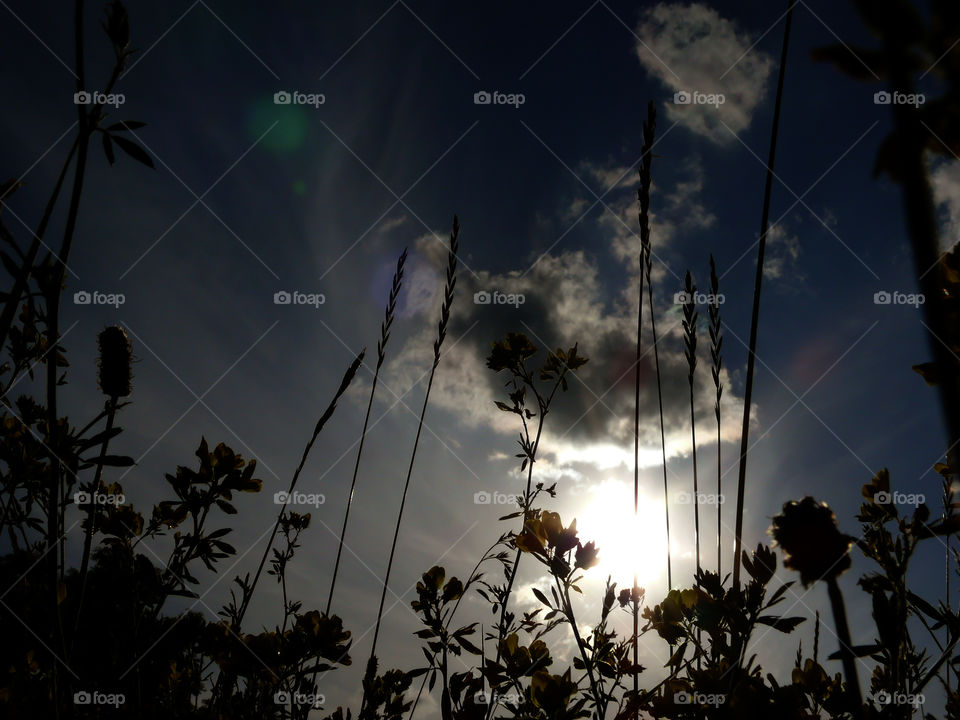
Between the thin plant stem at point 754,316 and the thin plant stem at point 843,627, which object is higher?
the thin plant stem at point 754,316

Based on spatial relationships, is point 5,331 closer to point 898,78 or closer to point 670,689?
point 898,78

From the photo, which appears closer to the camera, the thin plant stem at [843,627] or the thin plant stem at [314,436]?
the thin plant stem at [843,627]

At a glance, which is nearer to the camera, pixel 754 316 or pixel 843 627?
pixel 843 627

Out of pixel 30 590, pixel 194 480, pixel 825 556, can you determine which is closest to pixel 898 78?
pixel 825 556

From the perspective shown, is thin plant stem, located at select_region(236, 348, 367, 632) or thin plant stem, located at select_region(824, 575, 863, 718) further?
thin plant stem, located at select_region(236, 348, 367, 632)

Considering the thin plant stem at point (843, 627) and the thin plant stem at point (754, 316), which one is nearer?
the thin plant stem at point (843, 627)

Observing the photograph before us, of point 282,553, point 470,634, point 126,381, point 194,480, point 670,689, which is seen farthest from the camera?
point 282,553

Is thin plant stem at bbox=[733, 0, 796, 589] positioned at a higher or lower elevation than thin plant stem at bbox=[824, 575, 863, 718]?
higher

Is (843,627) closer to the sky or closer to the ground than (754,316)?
closer to the ground

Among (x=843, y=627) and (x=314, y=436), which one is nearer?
(x=843, y=627)

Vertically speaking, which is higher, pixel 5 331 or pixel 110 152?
pixel 110 152

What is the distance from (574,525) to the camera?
140 centimetres

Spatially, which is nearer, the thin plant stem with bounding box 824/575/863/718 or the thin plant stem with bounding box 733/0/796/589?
the thin plant stem with bounding box 824/575/863/718

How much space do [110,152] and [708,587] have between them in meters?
1.53
